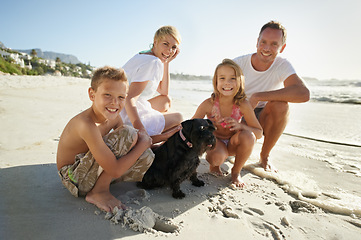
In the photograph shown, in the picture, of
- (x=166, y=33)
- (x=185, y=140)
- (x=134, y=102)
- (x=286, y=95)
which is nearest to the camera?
(x=185, y=140)

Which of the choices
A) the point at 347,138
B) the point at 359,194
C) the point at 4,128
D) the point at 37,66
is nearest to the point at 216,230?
the point at 359,194

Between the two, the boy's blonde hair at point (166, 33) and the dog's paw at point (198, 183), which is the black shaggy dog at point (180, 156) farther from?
the boy's blonde hair at point (166, 33)

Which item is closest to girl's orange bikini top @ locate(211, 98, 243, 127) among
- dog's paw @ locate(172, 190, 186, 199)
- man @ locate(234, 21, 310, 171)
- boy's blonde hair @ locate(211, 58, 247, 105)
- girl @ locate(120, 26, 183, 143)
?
boy's blonde hair @ locate(211, 58, 247, 105)

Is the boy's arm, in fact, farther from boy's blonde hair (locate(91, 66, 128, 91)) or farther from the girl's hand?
the girl's hand

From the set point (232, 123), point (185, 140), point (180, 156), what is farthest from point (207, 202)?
point (232, 123)

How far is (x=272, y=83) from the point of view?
398 centimetres

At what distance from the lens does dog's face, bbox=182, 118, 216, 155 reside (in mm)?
2480

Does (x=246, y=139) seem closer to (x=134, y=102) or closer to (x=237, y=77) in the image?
(x=237, y=77)

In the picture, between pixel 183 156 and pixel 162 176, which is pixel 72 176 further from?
pixel 183 156

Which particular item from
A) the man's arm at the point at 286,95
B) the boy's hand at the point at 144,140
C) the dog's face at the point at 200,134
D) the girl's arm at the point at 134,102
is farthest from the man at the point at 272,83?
the boy's hand at the point at 144,140

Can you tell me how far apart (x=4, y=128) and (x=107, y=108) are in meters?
3.22

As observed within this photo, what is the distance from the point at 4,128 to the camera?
4.22 meters

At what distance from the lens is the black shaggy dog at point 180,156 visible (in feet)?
8.24

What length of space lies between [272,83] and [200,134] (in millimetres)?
2184
